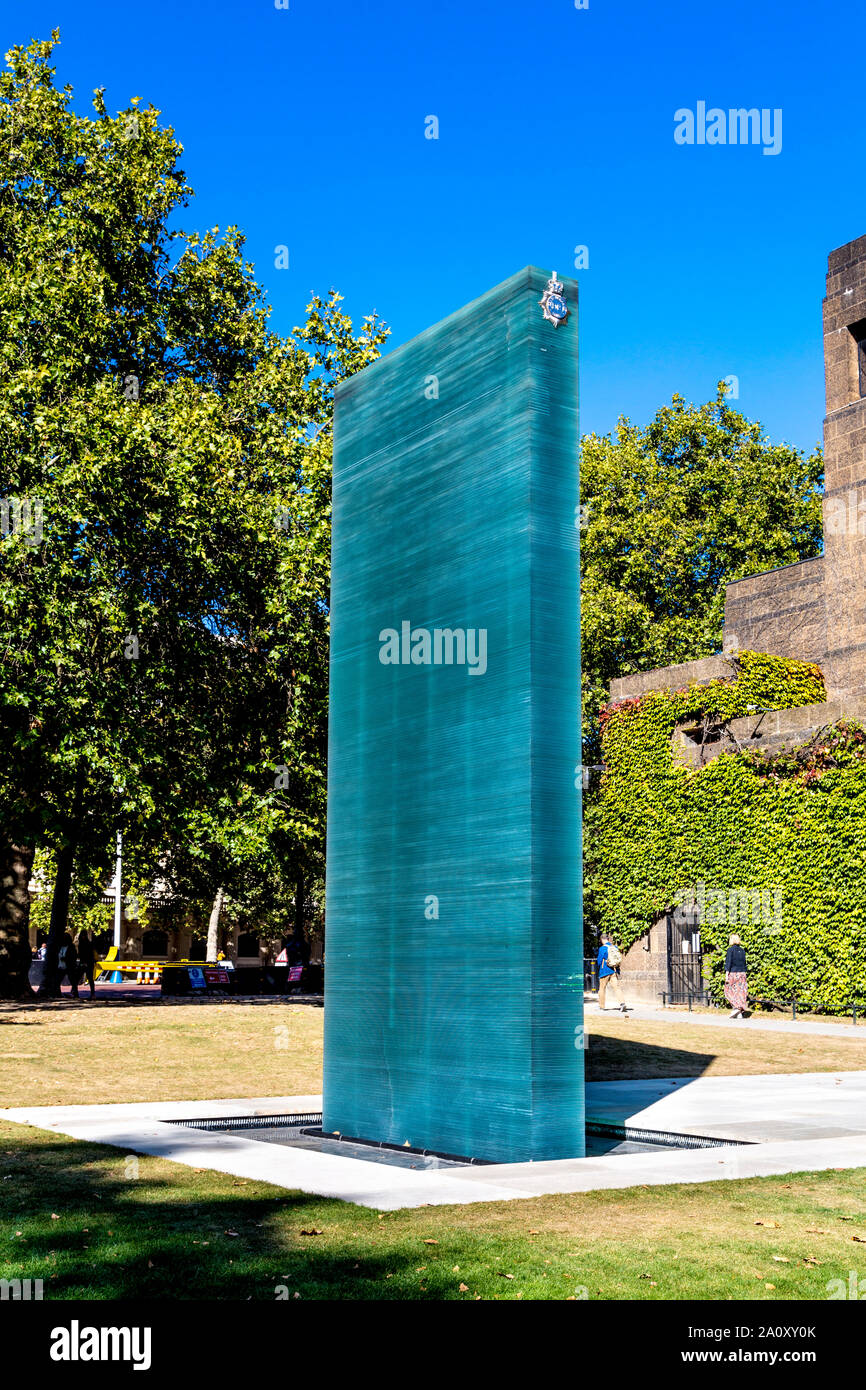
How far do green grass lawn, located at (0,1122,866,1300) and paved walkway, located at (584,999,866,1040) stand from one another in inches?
610

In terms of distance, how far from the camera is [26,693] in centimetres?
2158

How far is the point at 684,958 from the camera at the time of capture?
3225 cm

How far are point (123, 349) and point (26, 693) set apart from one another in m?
12.1

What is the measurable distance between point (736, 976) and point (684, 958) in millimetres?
5565

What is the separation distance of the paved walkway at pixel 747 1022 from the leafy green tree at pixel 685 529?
19.8 m

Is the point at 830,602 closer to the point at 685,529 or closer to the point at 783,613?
the point at 783,613

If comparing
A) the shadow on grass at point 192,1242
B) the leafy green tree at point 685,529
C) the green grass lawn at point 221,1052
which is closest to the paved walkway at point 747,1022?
the green grass lawn at point 221,1052

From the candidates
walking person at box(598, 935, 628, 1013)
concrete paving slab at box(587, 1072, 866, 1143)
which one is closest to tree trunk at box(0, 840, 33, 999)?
walking person at box(598, 935, 628, 1013)

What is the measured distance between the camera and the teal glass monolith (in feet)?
33.3

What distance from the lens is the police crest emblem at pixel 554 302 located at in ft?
35.8

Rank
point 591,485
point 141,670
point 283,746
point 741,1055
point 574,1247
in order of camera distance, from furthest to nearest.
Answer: point 591,485 < point 283,746 < point 141,670 < point 741,1055 < point 574,1247

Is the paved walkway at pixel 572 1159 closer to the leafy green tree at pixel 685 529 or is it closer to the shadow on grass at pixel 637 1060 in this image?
the shadow on grass at pixel 637 1060

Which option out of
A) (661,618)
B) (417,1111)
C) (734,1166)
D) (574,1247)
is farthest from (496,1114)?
(661,618)
